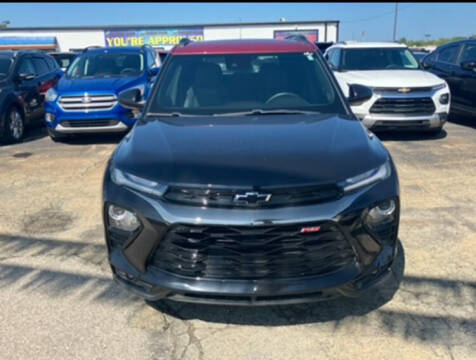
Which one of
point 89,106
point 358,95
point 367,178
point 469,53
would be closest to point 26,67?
point 89,106

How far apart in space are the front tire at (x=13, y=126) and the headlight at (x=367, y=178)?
7.66 metres

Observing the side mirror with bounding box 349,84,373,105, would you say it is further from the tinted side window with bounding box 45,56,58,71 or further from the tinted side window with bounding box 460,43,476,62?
the tinted side window with bounding box 45,56,58,71

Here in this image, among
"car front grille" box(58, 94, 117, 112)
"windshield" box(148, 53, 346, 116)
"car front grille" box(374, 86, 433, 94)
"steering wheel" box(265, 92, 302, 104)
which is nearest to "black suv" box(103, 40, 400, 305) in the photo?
"windshield" box(148, 53, 346, 116)

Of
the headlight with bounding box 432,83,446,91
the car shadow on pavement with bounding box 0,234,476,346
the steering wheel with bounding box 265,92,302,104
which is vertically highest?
the steering wheel with bounding box 265,92,302,104

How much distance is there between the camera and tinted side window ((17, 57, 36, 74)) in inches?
356

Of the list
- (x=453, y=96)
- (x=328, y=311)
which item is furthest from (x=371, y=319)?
(x=453, y=96)

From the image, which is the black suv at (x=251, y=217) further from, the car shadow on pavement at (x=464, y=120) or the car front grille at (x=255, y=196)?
the car shadow on pavement at (x=464, y=120)

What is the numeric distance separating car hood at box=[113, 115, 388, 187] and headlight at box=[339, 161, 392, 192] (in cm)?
3

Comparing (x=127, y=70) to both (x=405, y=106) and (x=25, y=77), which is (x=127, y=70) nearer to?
(x=25, y=77)

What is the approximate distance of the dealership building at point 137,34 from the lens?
108 feet

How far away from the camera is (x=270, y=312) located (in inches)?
115

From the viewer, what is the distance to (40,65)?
9.98 meters

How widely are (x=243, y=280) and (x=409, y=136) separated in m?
6.89

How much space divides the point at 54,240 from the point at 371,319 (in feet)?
9.63
